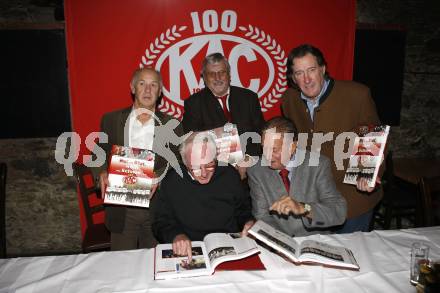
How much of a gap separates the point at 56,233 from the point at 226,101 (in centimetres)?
271

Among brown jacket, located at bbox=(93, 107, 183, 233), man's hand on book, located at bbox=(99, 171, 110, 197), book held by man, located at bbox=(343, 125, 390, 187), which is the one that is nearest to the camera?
book held by man, located at bbox=(343, 125, 390, 187)

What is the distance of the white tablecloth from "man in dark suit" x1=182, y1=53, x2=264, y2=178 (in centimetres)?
153

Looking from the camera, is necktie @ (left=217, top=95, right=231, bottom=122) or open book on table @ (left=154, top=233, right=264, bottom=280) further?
necktie @ (left=217, top=95, right=231, bottom=122)

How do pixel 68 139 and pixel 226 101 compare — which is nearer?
Answer: pixel 226 101

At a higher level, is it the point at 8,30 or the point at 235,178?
the point at 8,30

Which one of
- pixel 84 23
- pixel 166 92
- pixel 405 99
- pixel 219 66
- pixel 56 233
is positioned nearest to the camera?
pixel 219 66

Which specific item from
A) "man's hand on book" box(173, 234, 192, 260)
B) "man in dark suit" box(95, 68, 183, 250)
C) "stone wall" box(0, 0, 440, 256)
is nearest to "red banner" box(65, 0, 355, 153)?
"stone wall" box(0, 0, 440, 256)

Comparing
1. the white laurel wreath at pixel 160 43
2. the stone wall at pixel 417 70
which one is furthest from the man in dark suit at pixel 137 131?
the stone wall at pixel 417 70

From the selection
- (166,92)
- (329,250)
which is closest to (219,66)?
(166,92)

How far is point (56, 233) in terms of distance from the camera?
4.44m

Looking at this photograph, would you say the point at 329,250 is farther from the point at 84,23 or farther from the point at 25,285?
the point at 84,23

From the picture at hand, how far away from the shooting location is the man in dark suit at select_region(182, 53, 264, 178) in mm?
3416

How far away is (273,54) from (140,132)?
1891mm

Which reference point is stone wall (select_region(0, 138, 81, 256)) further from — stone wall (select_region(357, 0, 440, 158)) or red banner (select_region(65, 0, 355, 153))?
stone wall (select_region(357, 0, 440, 158))
